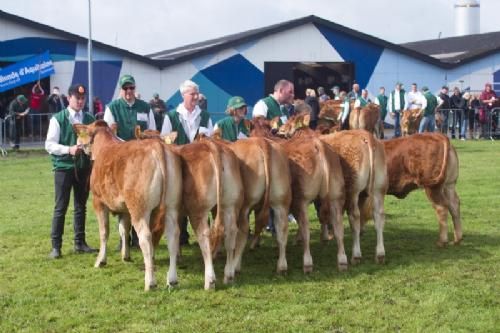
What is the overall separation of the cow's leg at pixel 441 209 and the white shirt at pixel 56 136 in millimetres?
4684

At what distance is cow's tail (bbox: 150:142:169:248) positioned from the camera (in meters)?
7.69

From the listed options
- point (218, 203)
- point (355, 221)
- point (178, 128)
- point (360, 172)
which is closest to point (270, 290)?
point (218, 203)

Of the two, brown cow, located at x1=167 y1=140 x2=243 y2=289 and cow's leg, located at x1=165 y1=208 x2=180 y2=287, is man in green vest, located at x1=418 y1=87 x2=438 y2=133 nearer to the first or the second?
brown cow, located at x1=167 y1=140 x2=243 y2=289

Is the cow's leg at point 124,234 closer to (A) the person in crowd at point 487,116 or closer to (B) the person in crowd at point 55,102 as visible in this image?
(B) the person in crowd at point 55,102

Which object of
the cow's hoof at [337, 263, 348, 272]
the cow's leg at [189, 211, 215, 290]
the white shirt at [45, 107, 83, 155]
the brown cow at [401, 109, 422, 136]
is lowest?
the cow's hoof at [337, 263, 348, 272]

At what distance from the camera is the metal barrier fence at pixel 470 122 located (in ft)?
102

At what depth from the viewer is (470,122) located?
103ft

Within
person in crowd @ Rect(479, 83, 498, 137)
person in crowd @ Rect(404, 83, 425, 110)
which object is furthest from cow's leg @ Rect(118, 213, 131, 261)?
person in crowd @ Rect(479, 83, 498, 137)

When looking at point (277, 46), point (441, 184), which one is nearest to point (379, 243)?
point (441, 184)

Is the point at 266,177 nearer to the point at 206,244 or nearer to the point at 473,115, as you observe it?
the point at 206,244

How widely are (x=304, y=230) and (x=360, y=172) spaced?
1.06 metres

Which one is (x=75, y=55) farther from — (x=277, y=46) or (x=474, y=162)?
(x=474, y=162)

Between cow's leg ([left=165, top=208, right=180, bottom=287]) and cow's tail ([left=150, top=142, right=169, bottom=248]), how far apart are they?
0.07 meters

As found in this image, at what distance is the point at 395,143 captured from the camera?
10453 mm
